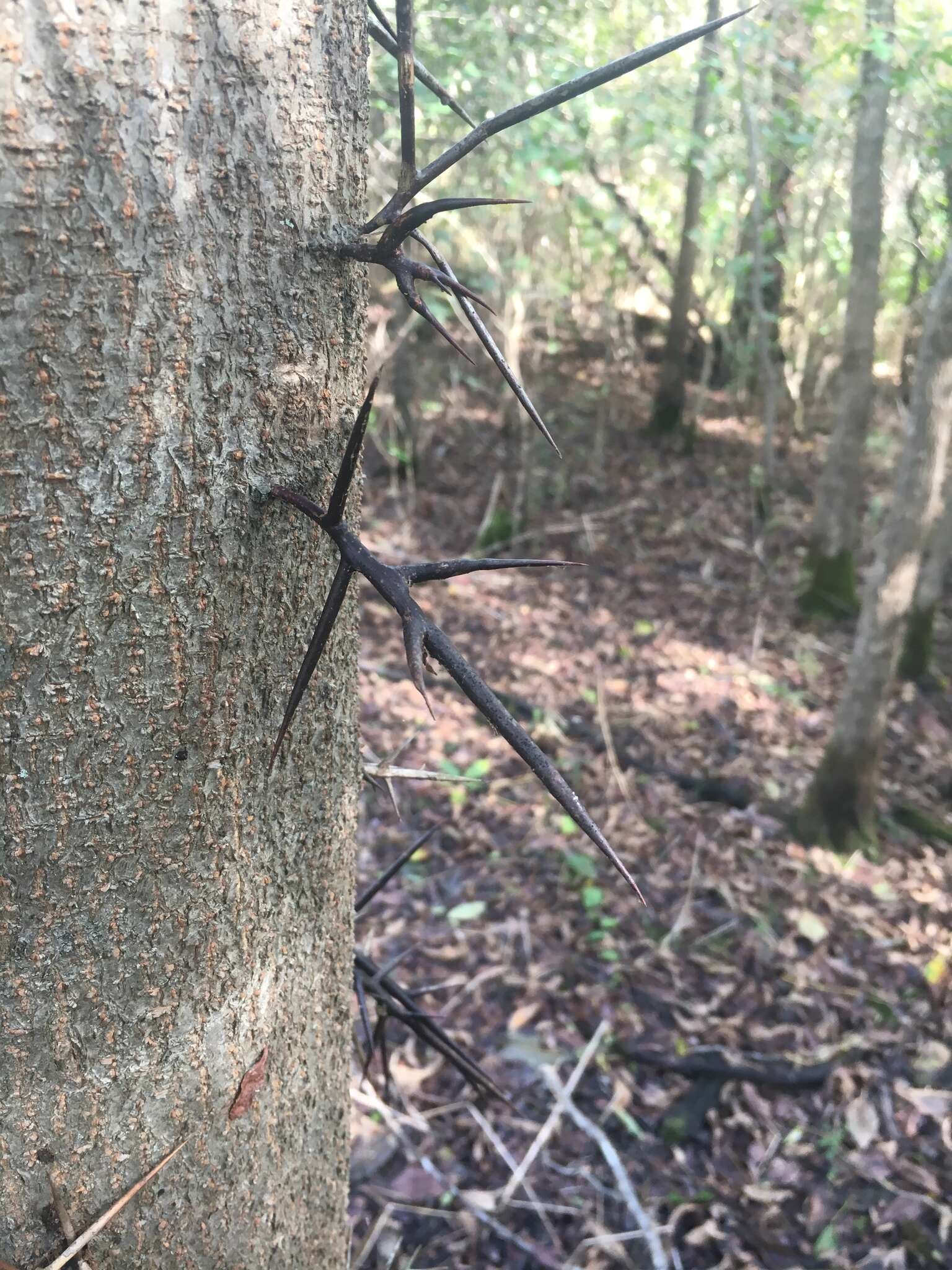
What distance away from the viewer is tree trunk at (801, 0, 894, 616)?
648cm

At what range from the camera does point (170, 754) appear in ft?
2.27

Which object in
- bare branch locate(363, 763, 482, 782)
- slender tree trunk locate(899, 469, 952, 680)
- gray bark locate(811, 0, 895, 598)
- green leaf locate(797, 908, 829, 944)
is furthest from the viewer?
slender tree trunk locate(899, 469, 952, 680)

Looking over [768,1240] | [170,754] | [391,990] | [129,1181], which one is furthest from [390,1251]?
[170,754]

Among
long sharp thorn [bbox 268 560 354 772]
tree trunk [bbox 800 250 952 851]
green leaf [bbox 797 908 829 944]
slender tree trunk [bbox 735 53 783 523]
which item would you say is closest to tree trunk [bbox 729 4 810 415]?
slender tree trunk [bbox 735 53 783 523]

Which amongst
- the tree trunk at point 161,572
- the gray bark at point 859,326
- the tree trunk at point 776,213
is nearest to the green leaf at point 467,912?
the tree trunk at point 161,572

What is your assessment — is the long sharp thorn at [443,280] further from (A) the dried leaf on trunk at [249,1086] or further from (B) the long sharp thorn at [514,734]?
(A) the dried leaf on trunk at [249,1086]

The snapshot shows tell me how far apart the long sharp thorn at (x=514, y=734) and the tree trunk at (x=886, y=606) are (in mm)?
4367

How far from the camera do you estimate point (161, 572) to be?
65 cm

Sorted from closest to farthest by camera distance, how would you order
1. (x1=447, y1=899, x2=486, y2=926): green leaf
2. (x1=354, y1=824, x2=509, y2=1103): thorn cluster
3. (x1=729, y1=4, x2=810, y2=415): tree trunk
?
(x1=354, y1=824, x2=509, y2=1103): thorn cluster < (x1=447, y1=899, x2=486, y2=926): green leaf < (x1=729, y1=4, x2=810, y2=415): tree trunk

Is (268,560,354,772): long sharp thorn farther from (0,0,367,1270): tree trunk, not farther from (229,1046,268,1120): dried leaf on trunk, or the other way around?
(229,1046,268,1120): dried leaf on trunk

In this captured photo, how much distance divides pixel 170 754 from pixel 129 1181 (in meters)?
0.39

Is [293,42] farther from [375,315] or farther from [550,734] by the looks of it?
[375,315]

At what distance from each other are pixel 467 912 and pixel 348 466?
359 centimetres

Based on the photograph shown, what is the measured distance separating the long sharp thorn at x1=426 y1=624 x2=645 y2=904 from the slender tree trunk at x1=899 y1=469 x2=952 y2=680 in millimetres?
6866
